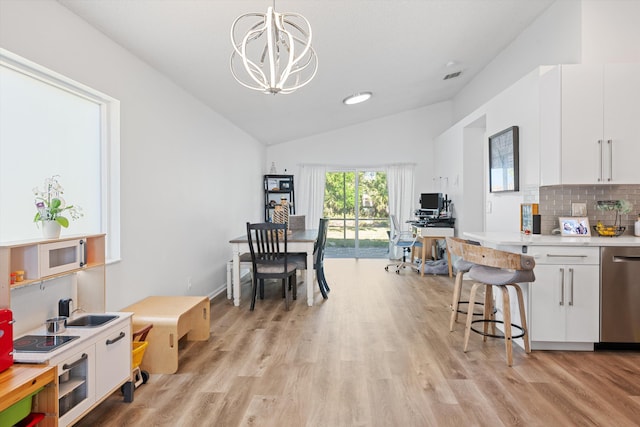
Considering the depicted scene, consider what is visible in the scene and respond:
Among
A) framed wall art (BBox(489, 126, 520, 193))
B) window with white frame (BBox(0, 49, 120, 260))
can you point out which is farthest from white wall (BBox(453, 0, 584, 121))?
window with white frame (BBox(0, 49, 120, 260))

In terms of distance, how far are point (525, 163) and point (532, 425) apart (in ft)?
9.20

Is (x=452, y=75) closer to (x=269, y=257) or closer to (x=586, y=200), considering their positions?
(x=586, y=200)

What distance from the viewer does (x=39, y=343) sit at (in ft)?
6.18

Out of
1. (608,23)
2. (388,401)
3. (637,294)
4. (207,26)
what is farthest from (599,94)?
(207,26)

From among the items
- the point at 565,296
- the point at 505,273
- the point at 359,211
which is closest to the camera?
the point at 505,273

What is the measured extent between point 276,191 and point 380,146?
2.34 meters

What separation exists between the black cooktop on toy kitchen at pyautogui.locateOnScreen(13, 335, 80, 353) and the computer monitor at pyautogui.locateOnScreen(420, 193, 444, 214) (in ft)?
20.1

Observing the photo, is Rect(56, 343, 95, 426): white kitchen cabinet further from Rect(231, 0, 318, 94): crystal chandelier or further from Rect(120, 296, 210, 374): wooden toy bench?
Rect(231, 0, 318, 94): crystal chandelier

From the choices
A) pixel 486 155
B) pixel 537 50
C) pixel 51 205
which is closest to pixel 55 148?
pixel 51 205

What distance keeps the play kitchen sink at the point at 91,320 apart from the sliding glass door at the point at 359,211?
622cm

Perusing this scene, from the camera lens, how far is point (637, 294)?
119 inches

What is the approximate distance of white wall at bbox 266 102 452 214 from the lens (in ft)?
26.7

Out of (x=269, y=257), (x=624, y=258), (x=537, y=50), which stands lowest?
(x=269, y=257)

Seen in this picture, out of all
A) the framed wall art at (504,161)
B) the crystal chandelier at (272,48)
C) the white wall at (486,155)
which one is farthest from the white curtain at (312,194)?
the framed wall art at (504,161)
